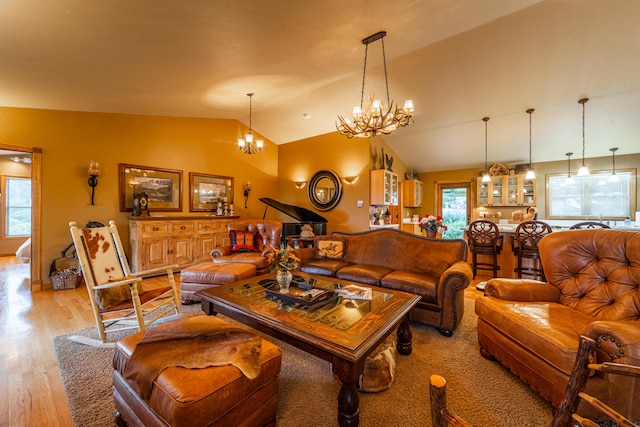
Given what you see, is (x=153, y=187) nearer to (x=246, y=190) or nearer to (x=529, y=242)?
(x=246, y=190)

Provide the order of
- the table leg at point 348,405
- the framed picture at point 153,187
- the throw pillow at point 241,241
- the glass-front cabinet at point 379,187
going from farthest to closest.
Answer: the glass-front cabinet at point 379,187, the framed picture at point 153,187, the throw pillow at point 241,241, the table leg at point 348,405

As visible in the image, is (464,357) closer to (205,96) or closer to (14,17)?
(14,17)

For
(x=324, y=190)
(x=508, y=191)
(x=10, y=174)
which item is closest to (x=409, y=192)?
(x=508, y=191)

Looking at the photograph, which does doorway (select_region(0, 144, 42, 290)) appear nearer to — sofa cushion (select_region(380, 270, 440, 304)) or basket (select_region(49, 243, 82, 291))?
basket (select_region(49, 243, 82, 291))

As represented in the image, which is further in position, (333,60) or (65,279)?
(65,279)

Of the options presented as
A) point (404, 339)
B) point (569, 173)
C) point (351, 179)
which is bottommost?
point (404, 339)

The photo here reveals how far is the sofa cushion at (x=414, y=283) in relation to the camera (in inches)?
102

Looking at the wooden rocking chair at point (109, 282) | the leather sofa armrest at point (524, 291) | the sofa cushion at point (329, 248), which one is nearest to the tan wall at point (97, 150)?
the wooden rocking chair at point (109, 282)

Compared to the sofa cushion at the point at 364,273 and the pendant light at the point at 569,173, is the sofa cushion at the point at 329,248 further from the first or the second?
the pendant light at the point at 569,173

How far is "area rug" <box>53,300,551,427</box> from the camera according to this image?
4.91 feet

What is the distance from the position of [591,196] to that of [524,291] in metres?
6.54

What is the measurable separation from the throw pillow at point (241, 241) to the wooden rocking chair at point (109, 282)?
5.75 feet

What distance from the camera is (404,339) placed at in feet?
7.10

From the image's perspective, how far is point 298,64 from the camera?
3.42 metres
